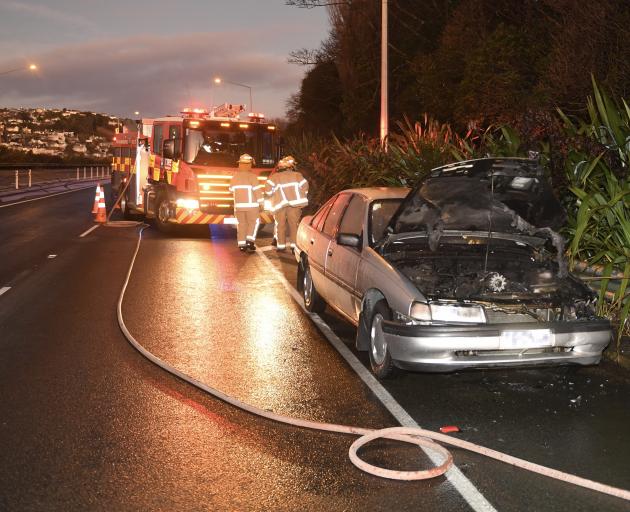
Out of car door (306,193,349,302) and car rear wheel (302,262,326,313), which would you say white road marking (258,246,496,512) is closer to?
car rear wheel (302,262,326,313)

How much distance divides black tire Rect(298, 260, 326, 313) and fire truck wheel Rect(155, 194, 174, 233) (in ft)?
30.3

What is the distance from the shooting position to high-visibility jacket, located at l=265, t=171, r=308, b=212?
1355 cm

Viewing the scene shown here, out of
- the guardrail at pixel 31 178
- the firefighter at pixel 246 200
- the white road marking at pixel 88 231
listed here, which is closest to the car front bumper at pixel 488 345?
the firefighter at pixel 246 200

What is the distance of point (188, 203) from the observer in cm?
1714

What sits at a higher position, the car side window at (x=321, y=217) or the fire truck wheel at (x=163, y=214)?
the car side window at (x=321, y=217)

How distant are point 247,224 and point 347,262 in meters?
7.47

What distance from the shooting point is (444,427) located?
5.20m

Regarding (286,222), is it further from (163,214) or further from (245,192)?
(163,214)

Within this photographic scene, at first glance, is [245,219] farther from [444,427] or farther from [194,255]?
[444,427]

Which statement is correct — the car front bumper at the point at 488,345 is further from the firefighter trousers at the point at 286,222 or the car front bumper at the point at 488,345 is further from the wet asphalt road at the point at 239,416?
the firefighter trousers at the point at 286,222

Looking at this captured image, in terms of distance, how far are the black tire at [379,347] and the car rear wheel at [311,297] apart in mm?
2283

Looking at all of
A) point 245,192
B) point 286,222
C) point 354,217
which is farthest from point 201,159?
point 354,217

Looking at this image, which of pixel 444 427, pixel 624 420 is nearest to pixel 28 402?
pixel 444 427

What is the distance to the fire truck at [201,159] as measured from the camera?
17172 millimetres
